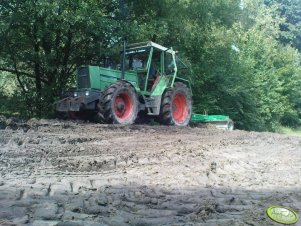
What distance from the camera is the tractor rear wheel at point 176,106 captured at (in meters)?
11.9

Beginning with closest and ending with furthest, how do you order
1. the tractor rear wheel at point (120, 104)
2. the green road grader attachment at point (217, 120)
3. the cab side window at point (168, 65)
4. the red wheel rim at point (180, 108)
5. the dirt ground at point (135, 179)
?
1. the dirt ground at point (135, 179)
2. the tractor rear wheel at point (120, 104)
3. the cab side window at point (168, 65)
4. the red wheel rim at point (180, 108)
5. the green road grader attachment at point (217, 120)

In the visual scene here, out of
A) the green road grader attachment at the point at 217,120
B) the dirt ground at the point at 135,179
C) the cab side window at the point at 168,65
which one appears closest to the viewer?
the dirt ground at the point at 135,179

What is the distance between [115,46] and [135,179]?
30.2 ft

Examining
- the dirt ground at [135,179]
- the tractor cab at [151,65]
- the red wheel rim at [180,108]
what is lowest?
the dirt ground at [135,179]

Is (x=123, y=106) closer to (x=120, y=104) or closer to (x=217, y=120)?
(x=120, y=104)

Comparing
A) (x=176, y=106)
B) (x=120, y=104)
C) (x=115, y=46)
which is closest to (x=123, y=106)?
(x=120, y=104)

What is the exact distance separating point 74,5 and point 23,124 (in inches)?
202

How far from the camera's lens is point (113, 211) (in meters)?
3.54

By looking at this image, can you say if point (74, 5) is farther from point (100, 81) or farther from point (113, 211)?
point (113, 211)

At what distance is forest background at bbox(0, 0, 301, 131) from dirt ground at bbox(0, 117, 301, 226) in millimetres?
5170

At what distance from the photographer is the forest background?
11.9m

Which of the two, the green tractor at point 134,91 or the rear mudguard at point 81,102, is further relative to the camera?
the green tractor at point 134,91

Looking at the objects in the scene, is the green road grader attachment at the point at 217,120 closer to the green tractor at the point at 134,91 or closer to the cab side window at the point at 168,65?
the green tractor at the point at 134,91

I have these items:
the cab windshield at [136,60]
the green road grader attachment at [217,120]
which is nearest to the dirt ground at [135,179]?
the cab windshield at [136,60]
